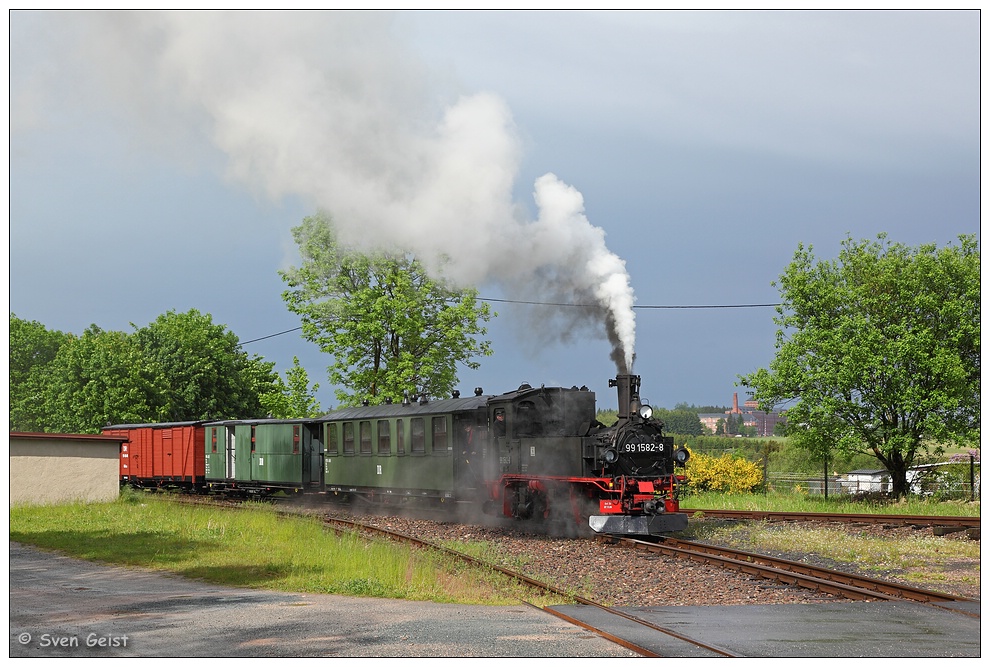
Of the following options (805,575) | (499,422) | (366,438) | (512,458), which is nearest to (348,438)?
(366,438)

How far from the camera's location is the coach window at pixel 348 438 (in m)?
25.9

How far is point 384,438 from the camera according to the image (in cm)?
2408

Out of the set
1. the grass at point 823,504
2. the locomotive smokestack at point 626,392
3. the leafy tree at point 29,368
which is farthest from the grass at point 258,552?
the leafy tree at point 29,368

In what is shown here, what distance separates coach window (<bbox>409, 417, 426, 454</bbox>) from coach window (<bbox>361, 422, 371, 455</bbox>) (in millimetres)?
2457

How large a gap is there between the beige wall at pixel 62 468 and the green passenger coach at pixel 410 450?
6.01 meters

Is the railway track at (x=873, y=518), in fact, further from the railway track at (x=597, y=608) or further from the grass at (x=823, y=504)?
the railway track at (x=597, y=608)

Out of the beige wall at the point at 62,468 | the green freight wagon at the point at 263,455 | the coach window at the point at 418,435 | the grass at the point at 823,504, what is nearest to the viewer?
the coach window at the point at 418,435

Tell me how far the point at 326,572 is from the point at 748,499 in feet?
65.2

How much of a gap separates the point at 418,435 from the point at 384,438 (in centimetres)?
194

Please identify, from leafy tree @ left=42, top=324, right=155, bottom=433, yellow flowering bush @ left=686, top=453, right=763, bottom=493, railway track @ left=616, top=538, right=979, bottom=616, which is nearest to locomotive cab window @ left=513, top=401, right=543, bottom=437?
railway track @ left=616, top=538, right=979, bottom=616

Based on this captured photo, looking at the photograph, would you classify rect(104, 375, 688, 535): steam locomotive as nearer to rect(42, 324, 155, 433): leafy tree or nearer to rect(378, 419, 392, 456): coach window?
rect(378, 419, 392, 456): coach window

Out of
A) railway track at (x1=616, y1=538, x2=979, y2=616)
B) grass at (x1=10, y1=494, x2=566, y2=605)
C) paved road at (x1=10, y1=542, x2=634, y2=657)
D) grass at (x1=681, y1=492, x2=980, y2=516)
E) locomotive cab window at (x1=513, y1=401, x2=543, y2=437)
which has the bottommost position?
grass at (x1=681, y1=492, x2=980, y2=516)

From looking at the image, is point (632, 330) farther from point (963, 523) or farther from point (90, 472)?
point (90, 472)

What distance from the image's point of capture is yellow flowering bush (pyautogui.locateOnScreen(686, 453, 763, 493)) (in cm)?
3328
